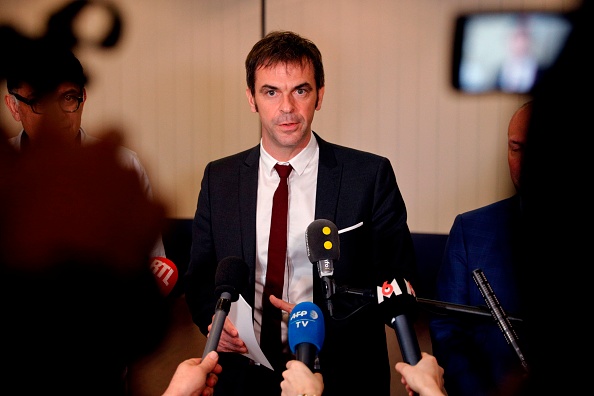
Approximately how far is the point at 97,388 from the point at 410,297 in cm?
51

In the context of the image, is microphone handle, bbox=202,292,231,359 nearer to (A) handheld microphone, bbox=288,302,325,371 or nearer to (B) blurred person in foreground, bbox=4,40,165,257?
(A) handheld microphone, bbox=288,302,325,371

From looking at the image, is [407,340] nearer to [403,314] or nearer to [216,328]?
[403,314]

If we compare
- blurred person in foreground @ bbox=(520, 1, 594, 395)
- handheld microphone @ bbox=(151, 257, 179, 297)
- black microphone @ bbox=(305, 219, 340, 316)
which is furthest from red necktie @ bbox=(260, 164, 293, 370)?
blurred person in foreground @ bbox=(520, 1, 594, 395)

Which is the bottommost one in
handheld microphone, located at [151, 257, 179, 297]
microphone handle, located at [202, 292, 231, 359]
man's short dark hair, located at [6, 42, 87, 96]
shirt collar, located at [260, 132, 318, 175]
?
handheld microphone, located at [151, 257, 179, 297]

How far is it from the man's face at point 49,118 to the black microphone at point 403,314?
56 cm

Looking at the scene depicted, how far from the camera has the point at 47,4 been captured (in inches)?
101

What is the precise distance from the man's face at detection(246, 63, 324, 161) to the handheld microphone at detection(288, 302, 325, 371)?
3.04ft

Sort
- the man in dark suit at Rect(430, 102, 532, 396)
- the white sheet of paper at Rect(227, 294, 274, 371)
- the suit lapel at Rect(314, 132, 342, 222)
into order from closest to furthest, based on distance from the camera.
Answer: the white sheet of paper at Rect(227, 294, 274, 371), the man in dark suit at Rect(430, 102, 532, 396), the suit lapel at Rect(314, 132, 342, 222)

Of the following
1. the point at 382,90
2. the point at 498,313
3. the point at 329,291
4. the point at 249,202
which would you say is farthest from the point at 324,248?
the point at 382,90

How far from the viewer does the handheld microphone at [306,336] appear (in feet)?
3.01

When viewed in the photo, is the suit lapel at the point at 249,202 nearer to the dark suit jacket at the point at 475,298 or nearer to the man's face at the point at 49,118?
the dark suit jacket at the point at 475,298

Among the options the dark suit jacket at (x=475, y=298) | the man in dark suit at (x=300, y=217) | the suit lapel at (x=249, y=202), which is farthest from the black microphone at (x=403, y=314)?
the suit lapel at (x=249, y=202)

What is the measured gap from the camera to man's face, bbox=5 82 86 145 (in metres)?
0.64

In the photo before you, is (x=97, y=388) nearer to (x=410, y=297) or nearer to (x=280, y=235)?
(x=410, y=297)
